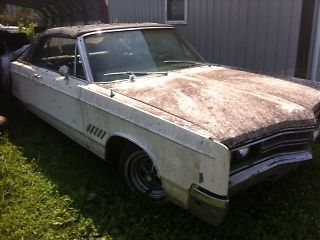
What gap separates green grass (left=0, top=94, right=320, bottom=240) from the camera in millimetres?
3201

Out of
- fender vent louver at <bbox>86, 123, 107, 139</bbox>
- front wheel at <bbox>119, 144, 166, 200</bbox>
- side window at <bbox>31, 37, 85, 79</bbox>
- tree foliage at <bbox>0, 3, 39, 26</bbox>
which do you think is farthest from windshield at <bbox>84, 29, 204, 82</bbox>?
tree foliage at <bbox>0, 3, 39, 26</bbox>

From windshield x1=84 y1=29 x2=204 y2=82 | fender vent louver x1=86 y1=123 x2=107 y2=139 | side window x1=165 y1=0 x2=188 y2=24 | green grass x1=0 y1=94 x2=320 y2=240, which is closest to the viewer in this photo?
green grass x1=0 y1=94 x2=320 y2=240

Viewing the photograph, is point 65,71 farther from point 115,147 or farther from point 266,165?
point 266,165

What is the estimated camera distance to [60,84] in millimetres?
4371

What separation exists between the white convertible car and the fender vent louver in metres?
0.01

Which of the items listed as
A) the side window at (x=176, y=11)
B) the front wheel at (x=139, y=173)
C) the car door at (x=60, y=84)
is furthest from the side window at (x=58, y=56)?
the side window at (x=176, y=11)

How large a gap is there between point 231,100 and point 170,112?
581 millimetres

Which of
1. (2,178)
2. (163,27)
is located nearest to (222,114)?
(163,27)

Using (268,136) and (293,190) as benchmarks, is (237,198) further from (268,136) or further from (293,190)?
(268,136)

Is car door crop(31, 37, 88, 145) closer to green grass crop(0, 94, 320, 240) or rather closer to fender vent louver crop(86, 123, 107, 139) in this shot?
fender vent louver crop(86, 123, 107, 139)

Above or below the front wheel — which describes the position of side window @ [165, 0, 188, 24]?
above

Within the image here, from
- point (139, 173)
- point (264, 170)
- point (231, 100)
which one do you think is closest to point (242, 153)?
point (264, 170)

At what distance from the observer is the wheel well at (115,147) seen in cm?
364

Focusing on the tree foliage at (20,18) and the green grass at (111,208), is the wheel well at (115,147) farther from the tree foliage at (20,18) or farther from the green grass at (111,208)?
the tree foliage at (20,18)
